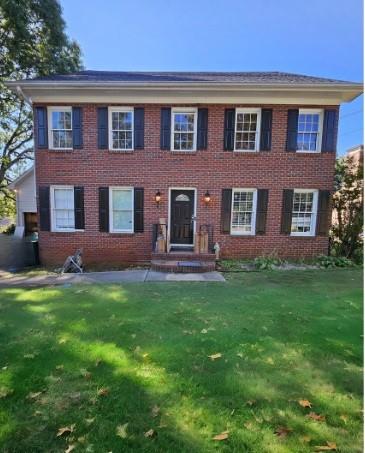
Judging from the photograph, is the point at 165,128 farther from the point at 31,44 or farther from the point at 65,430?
the point at 31,44

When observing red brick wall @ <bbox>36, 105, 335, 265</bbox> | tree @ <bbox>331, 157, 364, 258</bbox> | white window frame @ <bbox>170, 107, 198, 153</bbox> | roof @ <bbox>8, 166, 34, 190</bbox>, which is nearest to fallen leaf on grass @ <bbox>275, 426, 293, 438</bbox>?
red brick wall @ <bbox>36, 105, 335, 265</bbox>

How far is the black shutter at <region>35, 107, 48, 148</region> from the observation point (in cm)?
917

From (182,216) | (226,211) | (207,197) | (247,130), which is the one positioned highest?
(247,130)

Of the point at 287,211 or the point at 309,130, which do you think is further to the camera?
the point at 287,211

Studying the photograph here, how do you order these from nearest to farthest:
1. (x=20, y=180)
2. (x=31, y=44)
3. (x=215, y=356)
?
(x=215, y=356)
(x=20, y=180)
(x=31, y=44)

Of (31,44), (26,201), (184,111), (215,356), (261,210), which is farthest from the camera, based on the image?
(31,44)

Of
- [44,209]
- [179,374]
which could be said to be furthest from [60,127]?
[179,374]

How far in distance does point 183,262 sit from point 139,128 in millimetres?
4698

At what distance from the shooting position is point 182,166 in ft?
30.8

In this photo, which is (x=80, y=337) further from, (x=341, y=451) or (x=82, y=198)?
(x=82, y=198)

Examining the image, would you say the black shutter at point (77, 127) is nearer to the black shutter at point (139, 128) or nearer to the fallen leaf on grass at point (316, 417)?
the black shutter at point (139, 128)

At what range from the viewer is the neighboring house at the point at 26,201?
13.2 m

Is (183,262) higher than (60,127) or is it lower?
lower

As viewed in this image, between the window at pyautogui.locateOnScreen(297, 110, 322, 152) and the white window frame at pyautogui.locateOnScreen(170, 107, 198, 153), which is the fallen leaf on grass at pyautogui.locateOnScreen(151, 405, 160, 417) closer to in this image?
the white window frame at pyautogui.locateOnScreen(170, 107, 198, 153)
